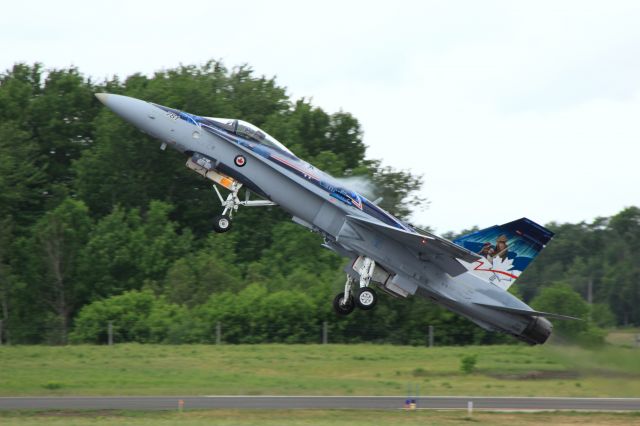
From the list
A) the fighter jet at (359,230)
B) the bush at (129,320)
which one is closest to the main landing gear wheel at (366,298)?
the fighter jet at (359,230)

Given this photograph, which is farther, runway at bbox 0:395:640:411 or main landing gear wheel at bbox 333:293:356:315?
main landing gear wheel at bbox 333:293:356:315

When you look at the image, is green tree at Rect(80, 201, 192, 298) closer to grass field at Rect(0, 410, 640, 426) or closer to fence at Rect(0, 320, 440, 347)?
fence at Rect(0, 320, 440, 347)

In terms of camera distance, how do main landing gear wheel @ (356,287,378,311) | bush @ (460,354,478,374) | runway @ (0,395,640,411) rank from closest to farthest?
runway @ (0,395,640,411), main landing gear wheel @ (356,287,378,311), bush @ (460,354,478,374)

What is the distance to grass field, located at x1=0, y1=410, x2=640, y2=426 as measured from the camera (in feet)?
69.5

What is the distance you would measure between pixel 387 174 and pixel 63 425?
102 ft

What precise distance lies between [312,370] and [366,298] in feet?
21.5

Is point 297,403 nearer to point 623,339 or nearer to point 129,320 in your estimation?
point 623,339

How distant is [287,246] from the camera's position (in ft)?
164

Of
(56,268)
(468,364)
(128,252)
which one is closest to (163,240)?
(128,252)

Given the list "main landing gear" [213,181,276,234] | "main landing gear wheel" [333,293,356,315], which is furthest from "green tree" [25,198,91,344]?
"main landing gear" [213,181,276,234]

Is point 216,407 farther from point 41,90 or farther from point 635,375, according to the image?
point 41,90

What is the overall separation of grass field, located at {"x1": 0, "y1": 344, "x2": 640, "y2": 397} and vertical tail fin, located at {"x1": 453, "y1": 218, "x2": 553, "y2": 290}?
2658mm

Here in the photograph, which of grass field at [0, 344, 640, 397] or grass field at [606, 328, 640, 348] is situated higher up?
grass field at [606, 328, 640, 348]

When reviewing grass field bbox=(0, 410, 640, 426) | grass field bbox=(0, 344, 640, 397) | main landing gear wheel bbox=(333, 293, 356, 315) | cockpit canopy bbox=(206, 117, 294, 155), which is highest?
cockpit canopy bbox=(206, 117, 294, 155)
